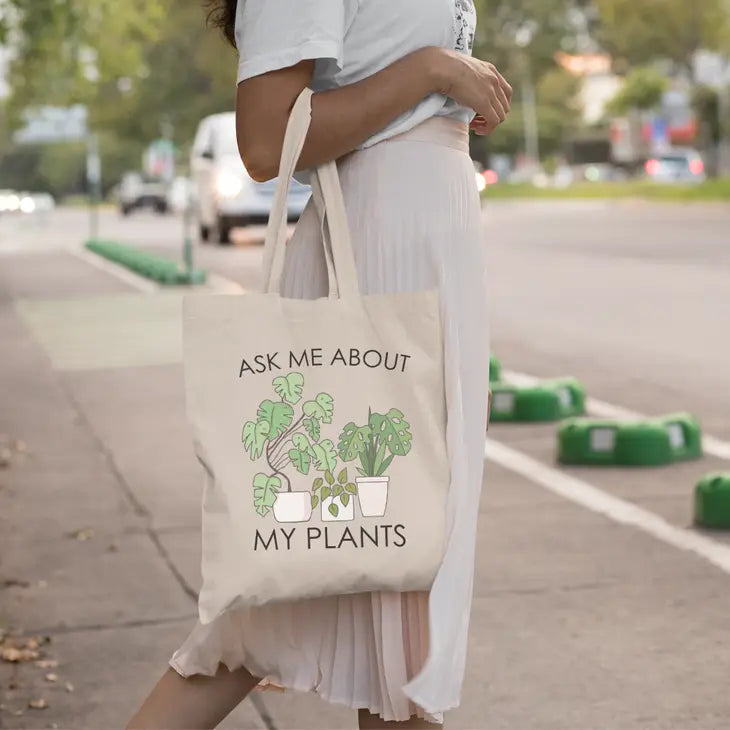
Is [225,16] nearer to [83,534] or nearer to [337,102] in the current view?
[337,102]

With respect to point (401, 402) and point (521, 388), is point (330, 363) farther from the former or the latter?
point (521, 388)

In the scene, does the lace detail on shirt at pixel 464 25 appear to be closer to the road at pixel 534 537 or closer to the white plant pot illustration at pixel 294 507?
the white plant pot illustration at pixel 294 507

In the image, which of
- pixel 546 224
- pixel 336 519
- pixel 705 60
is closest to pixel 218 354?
pixel 336 519

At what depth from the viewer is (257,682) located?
9.20ft

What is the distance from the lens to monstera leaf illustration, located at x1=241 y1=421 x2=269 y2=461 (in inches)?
98.2

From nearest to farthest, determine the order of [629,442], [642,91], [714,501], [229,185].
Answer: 1. [714,501]
2. [629,442]
3. [229,185]
4. [642,91]

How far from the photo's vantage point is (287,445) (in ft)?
8.19

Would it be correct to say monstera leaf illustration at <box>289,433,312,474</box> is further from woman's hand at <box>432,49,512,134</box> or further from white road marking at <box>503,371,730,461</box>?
white road marking at <box>503,371,730,461</box>

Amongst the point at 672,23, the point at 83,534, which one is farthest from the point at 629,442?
the point at 672,23

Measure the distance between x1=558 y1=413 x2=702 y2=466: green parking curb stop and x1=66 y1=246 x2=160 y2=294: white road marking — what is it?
39.0 feet

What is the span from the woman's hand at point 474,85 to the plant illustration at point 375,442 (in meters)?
0.50

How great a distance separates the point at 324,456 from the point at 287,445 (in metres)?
0.05

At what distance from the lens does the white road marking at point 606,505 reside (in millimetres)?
5785

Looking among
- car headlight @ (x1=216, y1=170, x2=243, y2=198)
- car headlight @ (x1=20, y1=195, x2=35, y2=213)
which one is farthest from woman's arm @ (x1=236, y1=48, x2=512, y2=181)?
car headlight @ (x1=20, y1=195, x2=35, y2=213)
